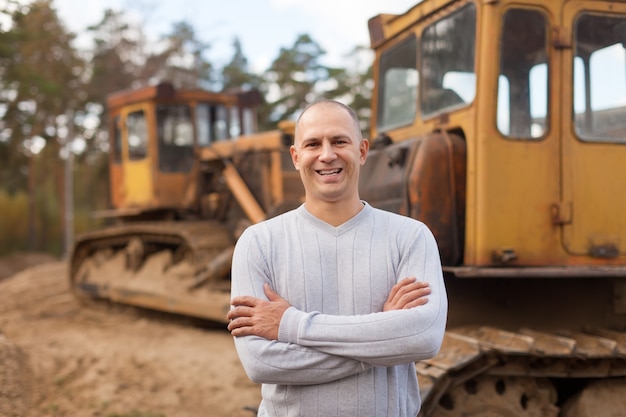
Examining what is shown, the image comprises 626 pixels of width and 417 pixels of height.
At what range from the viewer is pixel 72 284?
11.3 meters

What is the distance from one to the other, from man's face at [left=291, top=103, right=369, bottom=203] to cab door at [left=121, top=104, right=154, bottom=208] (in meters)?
8.23

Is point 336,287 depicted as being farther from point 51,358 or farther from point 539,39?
point 51,358

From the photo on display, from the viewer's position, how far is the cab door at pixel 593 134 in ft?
13.8

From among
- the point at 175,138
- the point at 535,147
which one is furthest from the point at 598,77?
the point at 175,138

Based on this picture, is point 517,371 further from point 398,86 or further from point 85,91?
point 85,91

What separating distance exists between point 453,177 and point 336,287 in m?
2.18

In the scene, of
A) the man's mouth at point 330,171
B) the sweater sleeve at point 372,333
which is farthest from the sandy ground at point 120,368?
the man's mouth at point 330,171

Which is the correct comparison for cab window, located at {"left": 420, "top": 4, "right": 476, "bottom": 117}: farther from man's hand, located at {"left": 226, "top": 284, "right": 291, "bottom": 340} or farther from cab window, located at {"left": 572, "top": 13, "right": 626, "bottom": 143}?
man's hand, located at {"left": 226, "top": 284, "right": 291, "bottom": 340}

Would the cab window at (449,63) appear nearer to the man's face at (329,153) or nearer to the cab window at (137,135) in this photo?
the man's face at (329,153)

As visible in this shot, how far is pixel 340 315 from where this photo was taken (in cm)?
237

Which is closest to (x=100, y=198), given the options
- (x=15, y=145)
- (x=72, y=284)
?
(x=15, y=145)

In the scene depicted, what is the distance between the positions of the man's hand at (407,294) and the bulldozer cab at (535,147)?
5.88 ft

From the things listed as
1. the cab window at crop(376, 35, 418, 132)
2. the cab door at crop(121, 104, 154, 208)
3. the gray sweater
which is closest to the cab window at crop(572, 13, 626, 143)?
the cab window at crop(376, 35, 418, 132)

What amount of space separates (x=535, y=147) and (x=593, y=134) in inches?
14.7
